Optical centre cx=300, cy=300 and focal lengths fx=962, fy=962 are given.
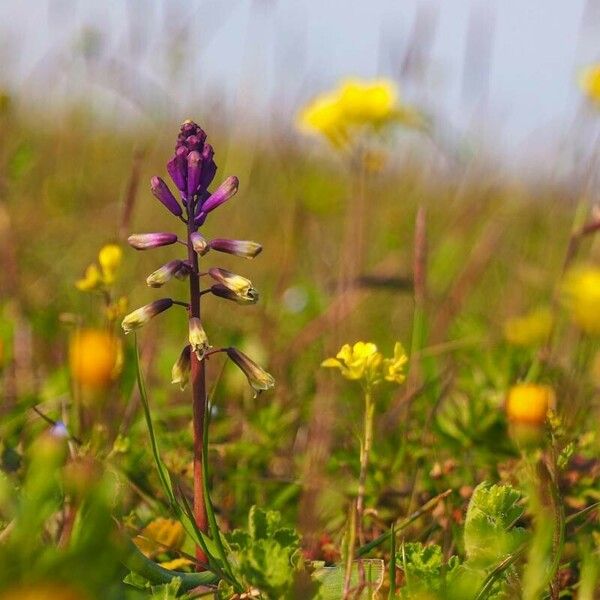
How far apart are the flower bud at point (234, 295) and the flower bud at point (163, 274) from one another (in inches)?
2.1

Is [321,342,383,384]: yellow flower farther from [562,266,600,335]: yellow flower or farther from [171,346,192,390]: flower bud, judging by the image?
[562,266,600,335]: yellow flower

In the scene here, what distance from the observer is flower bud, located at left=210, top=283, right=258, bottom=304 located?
1.14m

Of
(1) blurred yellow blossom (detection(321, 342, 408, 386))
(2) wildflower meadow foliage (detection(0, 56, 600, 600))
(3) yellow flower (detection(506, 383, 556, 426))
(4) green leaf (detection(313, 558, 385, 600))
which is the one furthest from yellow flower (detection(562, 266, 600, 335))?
(4) green leaf (detection(313, 558, 385, 600))

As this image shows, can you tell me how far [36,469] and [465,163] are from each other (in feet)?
10.1

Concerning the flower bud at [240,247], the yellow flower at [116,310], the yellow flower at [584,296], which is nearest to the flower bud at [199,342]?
the flower bud at [240,247]

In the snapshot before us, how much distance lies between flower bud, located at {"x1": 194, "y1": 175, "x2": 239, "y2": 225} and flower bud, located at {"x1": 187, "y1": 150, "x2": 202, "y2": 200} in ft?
0.09

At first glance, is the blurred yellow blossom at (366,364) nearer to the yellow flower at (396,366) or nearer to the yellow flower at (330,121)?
the yellow flower at (396,366)

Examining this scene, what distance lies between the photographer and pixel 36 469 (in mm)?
673

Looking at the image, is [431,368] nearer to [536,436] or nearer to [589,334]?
[589,334]

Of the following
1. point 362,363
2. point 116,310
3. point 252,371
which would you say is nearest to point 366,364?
point 362,363

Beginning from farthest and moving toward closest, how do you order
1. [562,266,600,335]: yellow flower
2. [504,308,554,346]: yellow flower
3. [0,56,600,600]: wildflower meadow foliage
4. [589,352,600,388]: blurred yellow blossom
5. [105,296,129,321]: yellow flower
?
[504,308,554,346]: yellow flower
[589,352,600,388]: blurred yellow blossom
[562,266,600,335]: yellow flower
[105,296,129,321]: yellow flower
[0,56,600,600]: wildflower meadow foliage

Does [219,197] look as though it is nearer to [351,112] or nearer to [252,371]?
[252,371]

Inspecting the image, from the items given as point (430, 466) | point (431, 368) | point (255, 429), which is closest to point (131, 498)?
point (255, 429)

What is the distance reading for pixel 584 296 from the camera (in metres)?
2.09
